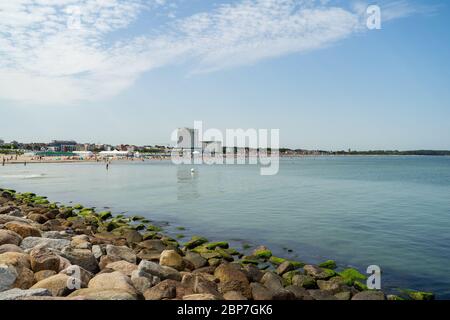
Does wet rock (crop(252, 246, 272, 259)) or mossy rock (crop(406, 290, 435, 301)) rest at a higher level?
wet rock (crop(252, 246, 272, 259))

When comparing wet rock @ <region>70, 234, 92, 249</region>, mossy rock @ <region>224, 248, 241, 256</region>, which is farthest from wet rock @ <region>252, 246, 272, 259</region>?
wet rock @ <region>70, 234, 92, 249</region>

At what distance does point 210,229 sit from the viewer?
810 inches

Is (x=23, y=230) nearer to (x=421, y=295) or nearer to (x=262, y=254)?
(x=262, y=254)

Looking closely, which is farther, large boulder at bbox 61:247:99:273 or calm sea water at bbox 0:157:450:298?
calm sea water at bbox 0:157:450:298

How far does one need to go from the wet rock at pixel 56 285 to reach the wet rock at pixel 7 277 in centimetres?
54

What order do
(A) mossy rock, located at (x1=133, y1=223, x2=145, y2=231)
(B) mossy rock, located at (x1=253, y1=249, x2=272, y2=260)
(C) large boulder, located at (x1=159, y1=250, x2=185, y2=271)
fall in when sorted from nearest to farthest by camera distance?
(C) large boulder, located at (x1=159, y1=250, x2=185, y2=271)
(B) mossy rock, located at (x1=253, y1=249, x2=272, y2=260)
(A) mossy rock, located at (x1=133, y1=223, x2=145, y2=231)

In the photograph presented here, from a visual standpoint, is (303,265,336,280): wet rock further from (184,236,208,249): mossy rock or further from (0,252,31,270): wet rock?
(0,252,31,270): wet rock

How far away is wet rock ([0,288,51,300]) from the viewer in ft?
23.3

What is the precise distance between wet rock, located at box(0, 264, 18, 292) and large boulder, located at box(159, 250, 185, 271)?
4348 millimetres

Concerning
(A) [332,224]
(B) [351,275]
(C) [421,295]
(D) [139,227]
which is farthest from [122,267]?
(A) [332,224]

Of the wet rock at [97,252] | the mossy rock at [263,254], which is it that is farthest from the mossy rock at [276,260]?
the wet rock at [97,252]
